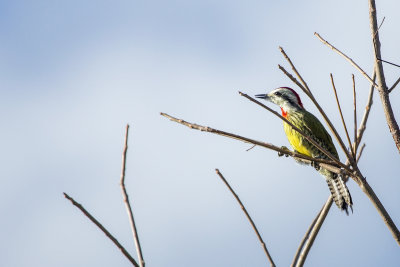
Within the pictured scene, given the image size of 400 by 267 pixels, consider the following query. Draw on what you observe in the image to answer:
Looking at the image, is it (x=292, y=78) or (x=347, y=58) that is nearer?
(x=292, y=78)

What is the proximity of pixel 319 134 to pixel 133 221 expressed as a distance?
5671 millimetres

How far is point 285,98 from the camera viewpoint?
883cm

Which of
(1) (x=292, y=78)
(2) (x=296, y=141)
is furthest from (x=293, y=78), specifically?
(2) (x=296, y=141)

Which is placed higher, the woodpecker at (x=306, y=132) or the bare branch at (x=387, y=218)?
the woodpecker at (x=306, y=132)

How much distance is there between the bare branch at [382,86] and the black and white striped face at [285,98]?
16.5ft

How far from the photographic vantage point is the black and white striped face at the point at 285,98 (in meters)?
8.67

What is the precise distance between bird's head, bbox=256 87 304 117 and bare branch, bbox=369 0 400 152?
16.4 ft

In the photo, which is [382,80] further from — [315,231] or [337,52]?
[315,231]

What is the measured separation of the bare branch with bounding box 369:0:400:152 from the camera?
10.7 feet

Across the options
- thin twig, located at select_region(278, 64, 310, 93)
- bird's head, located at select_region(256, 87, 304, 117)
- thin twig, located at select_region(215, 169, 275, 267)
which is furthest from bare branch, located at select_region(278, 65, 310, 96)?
bird's head, located at select_region(256, 87, 304, 117)

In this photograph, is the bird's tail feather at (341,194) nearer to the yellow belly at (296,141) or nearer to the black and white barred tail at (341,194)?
the black and white barred tail at (341,194)

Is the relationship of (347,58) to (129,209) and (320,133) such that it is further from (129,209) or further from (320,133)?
(320,133)

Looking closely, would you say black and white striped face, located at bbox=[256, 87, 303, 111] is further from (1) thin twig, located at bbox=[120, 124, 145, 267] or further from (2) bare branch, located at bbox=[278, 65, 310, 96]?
(1) thin twig, located at bbox=[120, 124, 145, 267]

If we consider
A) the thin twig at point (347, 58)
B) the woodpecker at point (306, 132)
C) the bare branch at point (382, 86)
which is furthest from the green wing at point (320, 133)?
the bare branch at point (382, 86)
